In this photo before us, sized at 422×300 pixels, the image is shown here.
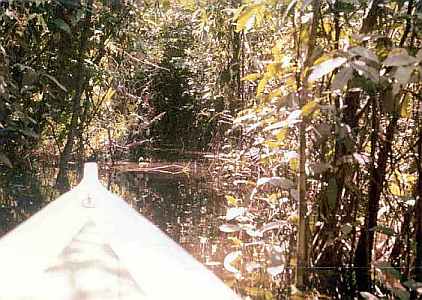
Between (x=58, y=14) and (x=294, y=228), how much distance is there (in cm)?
130

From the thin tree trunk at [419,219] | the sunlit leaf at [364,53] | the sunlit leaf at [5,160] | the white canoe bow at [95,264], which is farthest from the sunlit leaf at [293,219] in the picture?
the sunlit leaf at [5,160]

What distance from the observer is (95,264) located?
82cm

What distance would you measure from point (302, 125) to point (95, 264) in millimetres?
499

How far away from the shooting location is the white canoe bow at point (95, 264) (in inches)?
30.8

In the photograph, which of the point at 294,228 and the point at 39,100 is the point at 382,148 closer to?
the point at 294,228

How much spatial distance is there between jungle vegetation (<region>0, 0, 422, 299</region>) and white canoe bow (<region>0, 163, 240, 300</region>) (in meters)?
0.33

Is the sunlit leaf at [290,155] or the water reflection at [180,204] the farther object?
the water reflection at [180,204]

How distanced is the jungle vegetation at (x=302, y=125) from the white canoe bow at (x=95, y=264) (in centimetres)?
33

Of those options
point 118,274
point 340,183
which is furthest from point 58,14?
point 118,274

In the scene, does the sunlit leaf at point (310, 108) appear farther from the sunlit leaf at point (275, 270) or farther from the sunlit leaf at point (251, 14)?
the sunlit leaf at point (275, 270)

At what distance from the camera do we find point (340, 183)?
4.03 feet

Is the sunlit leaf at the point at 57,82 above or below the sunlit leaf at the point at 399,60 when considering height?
above

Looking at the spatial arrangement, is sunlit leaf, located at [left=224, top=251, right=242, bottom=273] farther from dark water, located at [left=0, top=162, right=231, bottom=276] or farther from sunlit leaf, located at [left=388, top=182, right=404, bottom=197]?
sunlit leaf, located at [left=388, top=182, right=404, bottom=197]

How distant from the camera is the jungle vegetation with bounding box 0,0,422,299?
42.4 inches
